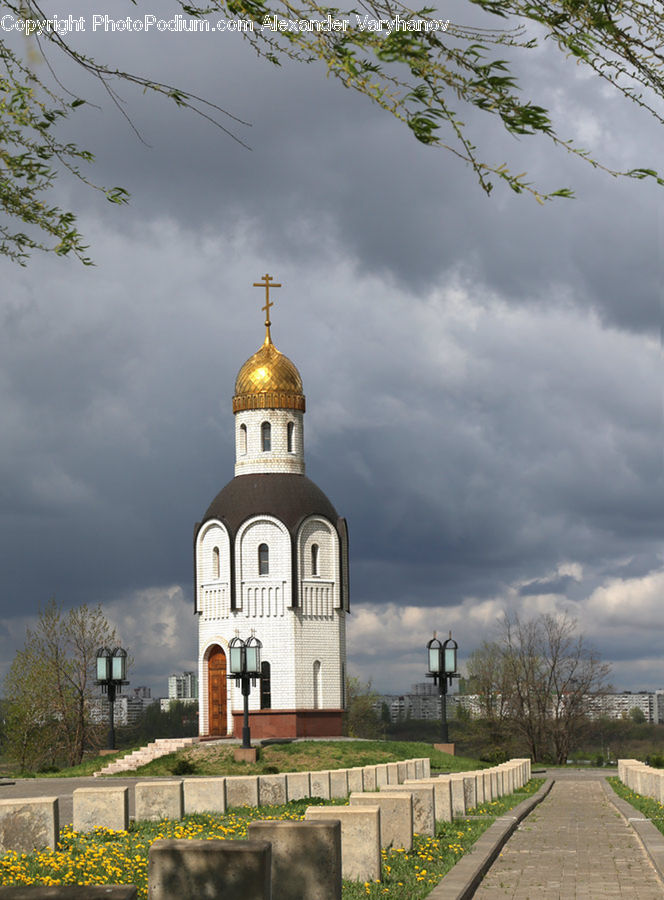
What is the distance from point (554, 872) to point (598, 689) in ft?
154

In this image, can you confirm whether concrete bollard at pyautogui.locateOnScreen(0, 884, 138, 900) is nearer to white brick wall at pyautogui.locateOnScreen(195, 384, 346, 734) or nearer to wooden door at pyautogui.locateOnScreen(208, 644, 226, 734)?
white brick wall at pyautogui.locateOnScreen(195, 384, 346, 734)

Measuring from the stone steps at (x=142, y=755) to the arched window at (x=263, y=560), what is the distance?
25.0 ft

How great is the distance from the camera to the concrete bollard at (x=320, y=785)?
803 inches

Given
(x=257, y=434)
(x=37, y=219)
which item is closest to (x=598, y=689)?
(x=257, y=434)

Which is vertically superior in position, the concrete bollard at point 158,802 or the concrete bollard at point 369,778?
the concrete bollard at point 158,802

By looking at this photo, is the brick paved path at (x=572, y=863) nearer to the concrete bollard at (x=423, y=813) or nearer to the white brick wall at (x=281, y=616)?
the concrete bollard at (x=423, y=813)

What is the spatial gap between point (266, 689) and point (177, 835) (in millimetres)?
33553

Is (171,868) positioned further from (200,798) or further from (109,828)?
(200,798)

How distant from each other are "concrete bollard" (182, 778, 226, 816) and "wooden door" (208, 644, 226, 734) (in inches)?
1232

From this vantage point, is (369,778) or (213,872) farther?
(369,778)

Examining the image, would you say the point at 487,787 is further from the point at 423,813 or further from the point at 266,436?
the point at 266,436

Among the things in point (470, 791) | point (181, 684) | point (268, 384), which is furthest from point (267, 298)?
point (181, 684)

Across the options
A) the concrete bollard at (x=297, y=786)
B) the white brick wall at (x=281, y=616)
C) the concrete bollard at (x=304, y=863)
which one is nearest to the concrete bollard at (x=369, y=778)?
the concrete bollard at (x=297, y=786)

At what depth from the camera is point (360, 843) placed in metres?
11.8
